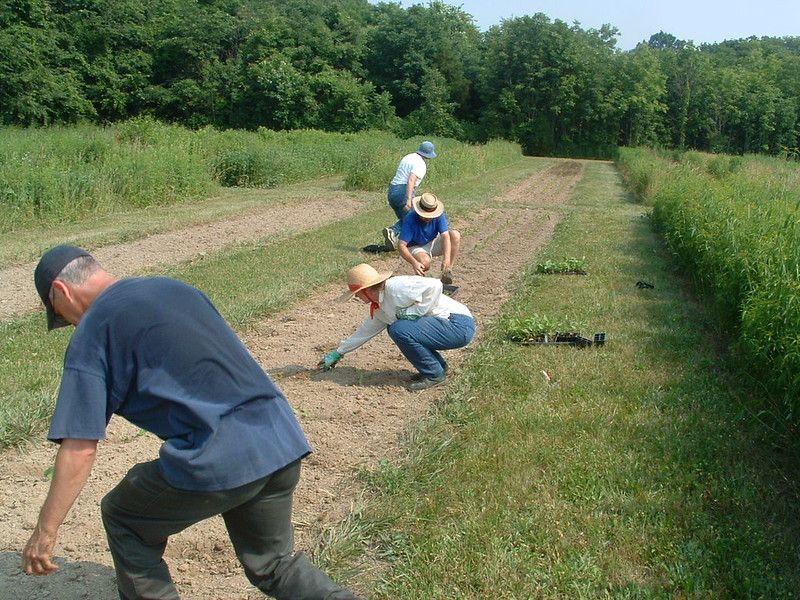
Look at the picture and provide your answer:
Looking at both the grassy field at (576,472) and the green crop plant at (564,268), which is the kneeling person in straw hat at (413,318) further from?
the green crop plant at (564,268)

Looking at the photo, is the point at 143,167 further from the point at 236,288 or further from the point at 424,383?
the point at 424,383

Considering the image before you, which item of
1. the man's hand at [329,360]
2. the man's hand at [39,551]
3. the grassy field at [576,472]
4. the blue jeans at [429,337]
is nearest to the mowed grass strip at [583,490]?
the grassy field at [576,472]

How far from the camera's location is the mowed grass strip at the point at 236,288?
19.2 feet

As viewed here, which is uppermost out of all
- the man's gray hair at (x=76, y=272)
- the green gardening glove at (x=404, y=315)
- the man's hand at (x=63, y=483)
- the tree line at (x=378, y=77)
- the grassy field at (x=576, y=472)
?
the tree line at (x=378, y=77)

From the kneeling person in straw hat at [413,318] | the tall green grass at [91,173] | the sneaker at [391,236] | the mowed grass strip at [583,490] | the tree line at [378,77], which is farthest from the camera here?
the tree line at [378,77]

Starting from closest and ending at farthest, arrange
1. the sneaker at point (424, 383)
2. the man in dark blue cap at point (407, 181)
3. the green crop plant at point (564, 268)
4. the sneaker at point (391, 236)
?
the sneaker at point (424, 383) → the green crop plant at point (564, 268) → the man in dark blue cap at point (407, 181) → the sneaker at point (391, 236)

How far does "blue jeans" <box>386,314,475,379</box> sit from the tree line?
41175 millimetres

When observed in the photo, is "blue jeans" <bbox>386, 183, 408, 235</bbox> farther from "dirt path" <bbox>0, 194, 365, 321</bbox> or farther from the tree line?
the tree line

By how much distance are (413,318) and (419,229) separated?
3.40m

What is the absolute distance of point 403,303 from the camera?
6.36m

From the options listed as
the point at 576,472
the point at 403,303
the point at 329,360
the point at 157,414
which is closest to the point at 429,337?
the point at 403,303

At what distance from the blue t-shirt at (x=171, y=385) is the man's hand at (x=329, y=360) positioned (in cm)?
380

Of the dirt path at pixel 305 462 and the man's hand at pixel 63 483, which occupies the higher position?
the man's hand at pixel 63 483

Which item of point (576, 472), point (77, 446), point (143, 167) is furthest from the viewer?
point (143, 167)
